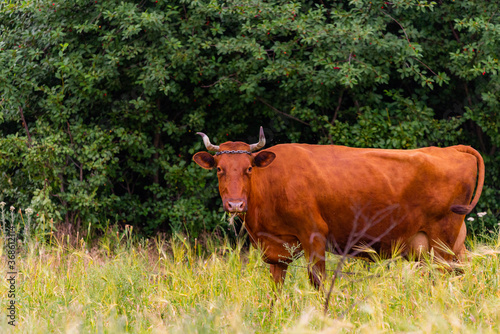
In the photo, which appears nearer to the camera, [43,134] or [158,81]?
[158,81]

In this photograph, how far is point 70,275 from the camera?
5.82 m

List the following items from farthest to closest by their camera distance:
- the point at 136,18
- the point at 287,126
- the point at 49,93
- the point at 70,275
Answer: the point at 287,126 → the point at 49,93 → the point at 136,18 → the point at 70,275

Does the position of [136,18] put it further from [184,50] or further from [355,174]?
[355,174]

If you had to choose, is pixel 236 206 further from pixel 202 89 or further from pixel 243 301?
pixel 202 89

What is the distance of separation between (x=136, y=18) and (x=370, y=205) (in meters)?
3.86

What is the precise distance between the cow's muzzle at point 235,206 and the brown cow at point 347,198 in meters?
0.37

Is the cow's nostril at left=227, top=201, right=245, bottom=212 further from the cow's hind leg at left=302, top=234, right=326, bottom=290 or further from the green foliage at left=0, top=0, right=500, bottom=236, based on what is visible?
the green foliage at left=0, top=0, right=500, bottom=236

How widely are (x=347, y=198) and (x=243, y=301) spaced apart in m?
1.61

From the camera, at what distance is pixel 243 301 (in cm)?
496

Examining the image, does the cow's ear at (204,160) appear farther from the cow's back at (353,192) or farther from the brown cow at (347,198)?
the cow's back at (353,192)

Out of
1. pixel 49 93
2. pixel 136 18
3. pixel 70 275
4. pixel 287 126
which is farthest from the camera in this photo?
pixel 287 126

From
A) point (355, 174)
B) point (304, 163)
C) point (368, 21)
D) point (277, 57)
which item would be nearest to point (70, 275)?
point (304, 163)

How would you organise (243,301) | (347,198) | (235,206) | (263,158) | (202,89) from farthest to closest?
1. (202,89)
2. (347,198)
3. (263,158)
4. (235,206)
5. (243,301)

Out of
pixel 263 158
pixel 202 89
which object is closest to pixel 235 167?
pixel 263 158
